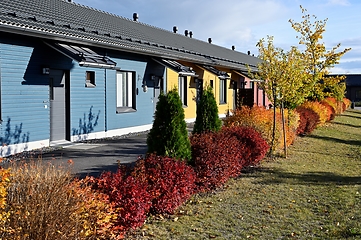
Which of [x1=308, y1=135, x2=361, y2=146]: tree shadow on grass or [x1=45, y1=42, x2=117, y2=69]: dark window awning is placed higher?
[x1=45, y1=42, x2=117, y2=69]: dark window awning

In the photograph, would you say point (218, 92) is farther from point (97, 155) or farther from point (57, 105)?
point (97, 155)

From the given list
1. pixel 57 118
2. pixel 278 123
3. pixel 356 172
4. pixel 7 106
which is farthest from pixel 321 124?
pixel 7 106

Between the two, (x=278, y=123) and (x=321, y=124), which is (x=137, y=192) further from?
(x=321, y=124)

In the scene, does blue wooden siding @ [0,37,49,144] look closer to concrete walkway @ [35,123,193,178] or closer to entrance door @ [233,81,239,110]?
concrete walkway @ [35,123,193,178]

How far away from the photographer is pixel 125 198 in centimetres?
538

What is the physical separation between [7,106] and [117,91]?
571 cm

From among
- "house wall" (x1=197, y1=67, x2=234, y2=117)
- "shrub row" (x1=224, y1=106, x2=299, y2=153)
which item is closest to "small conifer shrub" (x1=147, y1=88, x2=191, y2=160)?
"shrub row" (x1=224, y1=106, x2=299, y2=153)

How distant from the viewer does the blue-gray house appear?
10.2 m

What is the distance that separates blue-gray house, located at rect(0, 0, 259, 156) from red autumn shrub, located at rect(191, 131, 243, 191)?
4.61 meters

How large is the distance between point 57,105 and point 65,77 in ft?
3.10

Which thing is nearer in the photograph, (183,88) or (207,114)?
(207,114)

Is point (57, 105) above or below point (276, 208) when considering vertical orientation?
above

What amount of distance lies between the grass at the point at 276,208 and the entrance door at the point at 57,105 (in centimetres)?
587

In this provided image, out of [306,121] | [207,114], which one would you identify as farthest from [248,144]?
[306,121]
